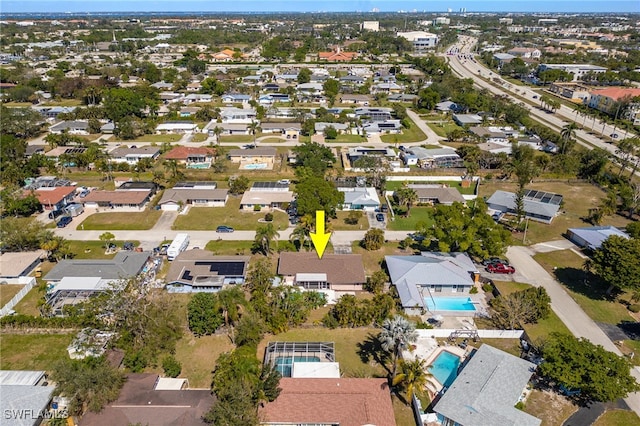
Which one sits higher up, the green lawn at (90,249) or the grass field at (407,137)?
the grass field at (407,137)

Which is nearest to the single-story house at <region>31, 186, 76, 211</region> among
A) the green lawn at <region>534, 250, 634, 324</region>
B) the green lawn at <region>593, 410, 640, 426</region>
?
the green lawn at <region>534, 250, 634, 324</region>

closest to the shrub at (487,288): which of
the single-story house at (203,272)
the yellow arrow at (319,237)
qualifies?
the yellow arrow at (319,237)

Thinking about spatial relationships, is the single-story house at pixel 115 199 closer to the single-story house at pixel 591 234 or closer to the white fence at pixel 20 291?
the white fence at pixel 20 291

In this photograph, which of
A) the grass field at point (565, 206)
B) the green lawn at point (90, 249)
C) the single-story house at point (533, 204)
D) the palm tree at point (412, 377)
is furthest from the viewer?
the single-story house at point (533, 204)

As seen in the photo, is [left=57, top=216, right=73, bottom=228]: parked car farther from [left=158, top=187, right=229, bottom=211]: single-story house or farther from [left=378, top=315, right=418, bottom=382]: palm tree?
[left=378, top=315, right=418, bottom=382]: palm tree

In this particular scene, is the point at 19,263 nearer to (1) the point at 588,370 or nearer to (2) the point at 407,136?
(1) the point at 588,370
